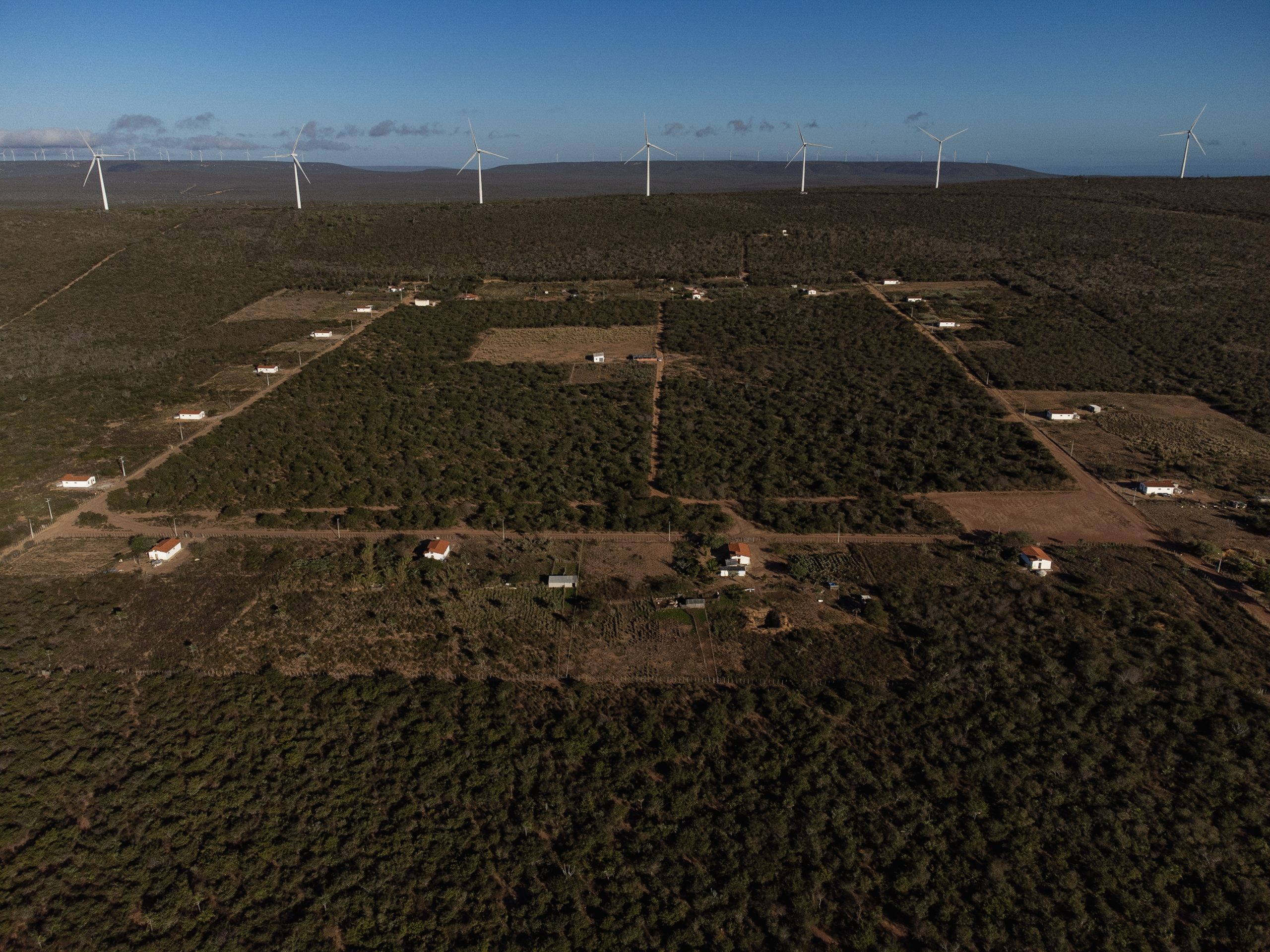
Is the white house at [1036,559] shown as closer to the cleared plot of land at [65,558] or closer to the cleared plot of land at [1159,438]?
the cleared plot of land at [1159,438]

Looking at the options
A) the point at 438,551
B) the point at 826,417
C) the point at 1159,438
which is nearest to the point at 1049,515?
the point at 1159,438

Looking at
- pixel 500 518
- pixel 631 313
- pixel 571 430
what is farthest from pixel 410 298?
pixel 500 518

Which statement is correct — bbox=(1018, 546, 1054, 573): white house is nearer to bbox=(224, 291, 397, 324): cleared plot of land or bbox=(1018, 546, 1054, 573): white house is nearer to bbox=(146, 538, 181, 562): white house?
bbox=(146, 538, 181, 562): white house

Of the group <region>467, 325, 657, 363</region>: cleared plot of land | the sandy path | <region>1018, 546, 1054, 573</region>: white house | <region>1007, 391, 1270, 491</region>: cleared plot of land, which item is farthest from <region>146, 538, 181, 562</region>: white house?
<region>1007, 391, 1270, 491</region>: cleared plot of land

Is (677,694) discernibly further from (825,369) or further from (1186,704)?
(825,369)

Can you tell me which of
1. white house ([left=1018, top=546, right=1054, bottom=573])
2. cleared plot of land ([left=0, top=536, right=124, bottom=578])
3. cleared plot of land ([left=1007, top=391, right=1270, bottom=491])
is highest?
cleared plot of land ([left=1007, top=391, right=1270, bottom=491])
